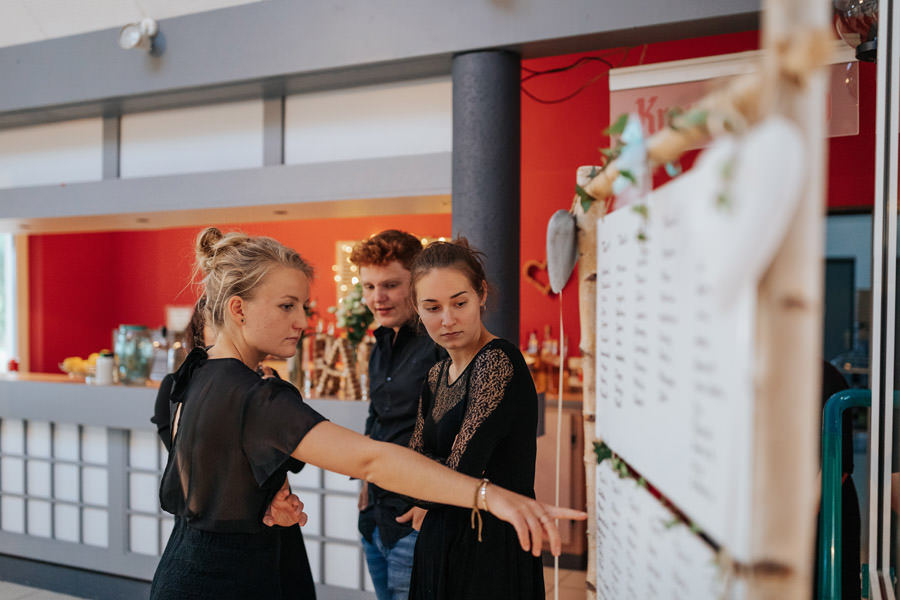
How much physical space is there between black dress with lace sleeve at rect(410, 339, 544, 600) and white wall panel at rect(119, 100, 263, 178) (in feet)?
7.48

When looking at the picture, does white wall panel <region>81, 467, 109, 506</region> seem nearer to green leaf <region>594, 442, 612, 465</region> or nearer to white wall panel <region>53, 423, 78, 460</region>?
white wall panel <region>53, 423, 78, 460</region>

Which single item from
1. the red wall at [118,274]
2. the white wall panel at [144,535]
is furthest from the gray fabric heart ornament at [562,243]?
the red wall at [118,274]

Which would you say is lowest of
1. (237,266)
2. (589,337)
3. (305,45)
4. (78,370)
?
(78,370)

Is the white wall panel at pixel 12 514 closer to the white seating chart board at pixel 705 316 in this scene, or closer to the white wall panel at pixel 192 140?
the white wall panel at pixel 192 140

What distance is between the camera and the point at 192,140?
349cm

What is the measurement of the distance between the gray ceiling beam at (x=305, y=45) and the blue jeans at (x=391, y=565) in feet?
6.14

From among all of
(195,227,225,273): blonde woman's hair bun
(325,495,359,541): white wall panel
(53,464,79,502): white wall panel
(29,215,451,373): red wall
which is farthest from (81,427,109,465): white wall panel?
(29,215,451,373): red wall

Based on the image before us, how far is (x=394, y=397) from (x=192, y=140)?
2111 mm

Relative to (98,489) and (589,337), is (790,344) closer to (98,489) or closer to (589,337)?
(589,337)

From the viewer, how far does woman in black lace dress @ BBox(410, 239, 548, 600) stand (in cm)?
141

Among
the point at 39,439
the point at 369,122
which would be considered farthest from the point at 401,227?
the point at 39,439

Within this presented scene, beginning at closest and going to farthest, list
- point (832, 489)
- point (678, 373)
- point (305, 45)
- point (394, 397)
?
point (678, 373)
point (832, 489)
point (394, 397)
point (305, 45)

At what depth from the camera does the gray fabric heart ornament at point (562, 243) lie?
1394 millimetres

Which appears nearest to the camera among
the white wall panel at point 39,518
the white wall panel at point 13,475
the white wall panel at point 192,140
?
the white wall panel at point 192,140
